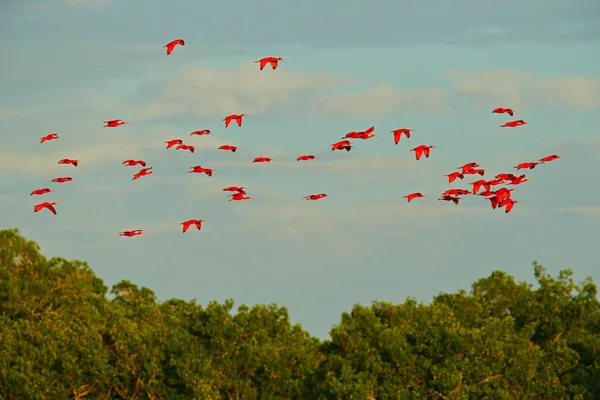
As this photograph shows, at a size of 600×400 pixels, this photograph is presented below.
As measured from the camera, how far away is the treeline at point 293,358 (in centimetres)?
3809

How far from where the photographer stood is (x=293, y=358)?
40125mm

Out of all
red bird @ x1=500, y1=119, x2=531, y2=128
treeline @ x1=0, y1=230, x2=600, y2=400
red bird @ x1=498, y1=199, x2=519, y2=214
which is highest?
red bird @ x1=500, y1=119, x2=531, y2=128

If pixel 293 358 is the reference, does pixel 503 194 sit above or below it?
above

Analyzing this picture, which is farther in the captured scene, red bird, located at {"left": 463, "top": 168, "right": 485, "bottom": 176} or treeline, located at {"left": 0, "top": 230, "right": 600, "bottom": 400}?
treeline, located at {"left": 0, "top": 230, "right": 600, "bottom": 400}

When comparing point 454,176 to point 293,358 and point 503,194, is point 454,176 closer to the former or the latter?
point 503,194

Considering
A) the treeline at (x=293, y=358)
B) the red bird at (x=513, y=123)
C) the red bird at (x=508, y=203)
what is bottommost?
the treeline at (x=293, y=358)

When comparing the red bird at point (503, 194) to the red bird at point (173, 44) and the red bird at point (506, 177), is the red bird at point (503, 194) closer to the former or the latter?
the red bird at point (506, 177)

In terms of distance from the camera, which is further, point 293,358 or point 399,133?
point 293,358

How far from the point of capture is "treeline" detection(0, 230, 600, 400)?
38094 millimetres

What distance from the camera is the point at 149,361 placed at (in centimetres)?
3956

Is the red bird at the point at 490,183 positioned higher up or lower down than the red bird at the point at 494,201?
higher up

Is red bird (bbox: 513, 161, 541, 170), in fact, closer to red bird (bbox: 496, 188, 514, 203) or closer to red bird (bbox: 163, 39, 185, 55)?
red bird (bbox: 496, 188, 514, 203)

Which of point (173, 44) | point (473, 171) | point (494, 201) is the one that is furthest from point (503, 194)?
point (173, 44)

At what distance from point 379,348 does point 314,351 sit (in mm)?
5707
